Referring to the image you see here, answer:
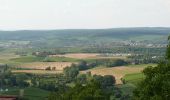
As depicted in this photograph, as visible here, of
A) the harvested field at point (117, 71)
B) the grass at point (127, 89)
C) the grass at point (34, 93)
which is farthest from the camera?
the harvested field at point (117, 71)

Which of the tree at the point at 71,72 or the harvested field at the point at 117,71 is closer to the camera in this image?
the harvested field at the point at 117,71

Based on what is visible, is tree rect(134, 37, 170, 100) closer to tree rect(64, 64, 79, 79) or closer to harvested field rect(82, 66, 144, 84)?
harvested field rect(82, 66, 144, 84)

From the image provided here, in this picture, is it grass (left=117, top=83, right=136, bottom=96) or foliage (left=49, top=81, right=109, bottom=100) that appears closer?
foliage (left=49, top=81, right=109, bottom=100)

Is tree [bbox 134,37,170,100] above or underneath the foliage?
above

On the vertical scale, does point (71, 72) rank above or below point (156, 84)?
below

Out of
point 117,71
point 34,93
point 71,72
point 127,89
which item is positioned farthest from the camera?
point 117,71

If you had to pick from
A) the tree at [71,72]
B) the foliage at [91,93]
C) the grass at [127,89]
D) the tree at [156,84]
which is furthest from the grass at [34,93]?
the tree at [156,84]

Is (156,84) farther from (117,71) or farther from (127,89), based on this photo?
(117,71)

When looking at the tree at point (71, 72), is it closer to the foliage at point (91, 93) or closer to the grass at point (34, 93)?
the grass at point (34, 93)

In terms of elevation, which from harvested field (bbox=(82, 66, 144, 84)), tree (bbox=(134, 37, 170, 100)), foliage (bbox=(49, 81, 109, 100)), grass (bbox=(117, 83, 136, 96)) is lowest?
harvested field (bbox=(82, 66, 144, 84))

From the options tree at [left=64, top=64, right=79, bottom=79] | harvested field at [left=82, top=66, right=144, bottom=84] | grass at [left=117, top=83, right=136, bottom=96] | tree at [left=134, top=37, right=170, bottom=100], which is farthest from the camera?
tree at [left=64, top=64, right=79, bottom=79]

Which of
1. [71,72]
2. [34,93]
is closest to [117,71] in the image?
[71,72]

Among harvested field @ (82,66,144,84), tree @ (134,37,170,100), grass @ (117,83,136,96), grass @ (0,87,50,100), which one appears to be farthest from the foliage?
harvested field @ (82,66,144,84)
